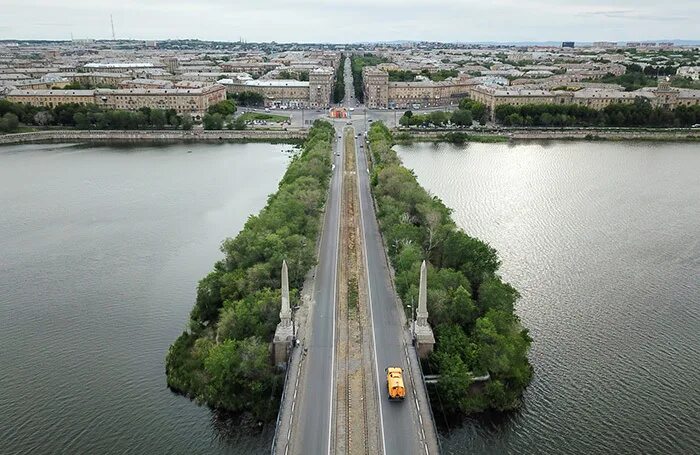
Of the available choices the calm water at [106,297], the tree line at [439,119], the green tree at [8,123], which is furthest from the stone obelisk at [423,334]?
the green tree at [8,123]

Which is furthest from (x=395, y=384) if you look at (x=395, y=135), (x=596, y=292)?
(x=395, y=135)

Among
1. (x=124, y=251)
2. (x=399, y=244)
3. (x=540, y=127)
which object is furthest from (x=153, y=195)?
(x=540, y=127)

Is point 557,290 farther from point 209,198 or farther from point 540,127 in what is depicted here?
point 540,127

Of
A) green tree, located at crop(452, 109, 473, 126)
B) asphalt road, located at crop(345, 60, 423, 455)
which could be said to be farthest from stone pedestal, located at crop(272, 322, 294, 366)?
green tree, located at crop(452, 109, 473, 126)

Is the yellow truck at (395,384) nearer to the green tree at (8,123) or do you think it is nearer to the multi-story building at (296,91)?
the green tree at (8,123)

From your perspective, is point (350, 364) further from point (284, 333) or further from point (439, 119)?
point (439, 119)
